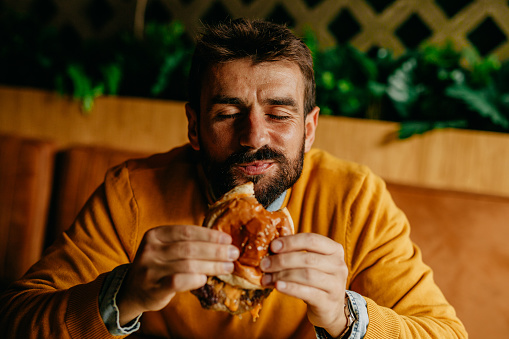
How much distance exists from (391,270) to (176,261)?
0.70 metres

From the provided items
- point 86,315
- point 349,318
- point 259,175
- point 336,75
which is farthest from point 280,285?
point 336,75

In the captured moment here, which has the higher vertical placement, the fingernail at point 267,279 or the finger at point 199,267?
the finger at point 199,267

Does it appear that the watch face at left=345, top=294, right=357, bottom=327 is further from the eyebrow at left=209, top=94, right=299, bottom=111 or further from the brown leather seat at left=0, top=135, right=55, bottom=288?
the brown leather seat at left=0, top=135, right=55, bottom=288

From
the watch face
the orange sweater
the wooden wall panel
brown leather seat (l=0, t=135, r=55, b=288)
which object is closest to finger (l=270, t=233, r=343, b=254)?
the watch face

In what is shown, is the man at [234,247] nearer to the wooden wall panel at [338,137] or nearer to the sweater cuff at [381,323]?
the sweater cuff at [381,323]

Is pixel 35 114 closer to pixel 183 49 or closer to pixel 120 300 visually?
pixel 183 49

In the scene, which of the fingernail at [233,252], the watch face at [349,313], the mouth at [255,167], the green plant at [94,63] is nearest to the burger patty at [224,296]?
the fingernail at [233,252]

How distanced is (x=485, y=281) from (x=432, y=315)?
641 millimetres

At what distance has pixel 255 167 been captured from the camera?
1.09 meters

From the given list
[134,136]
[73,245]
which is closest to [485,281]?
[73,245]

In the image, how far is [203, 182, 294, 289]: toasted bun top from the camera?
811mm

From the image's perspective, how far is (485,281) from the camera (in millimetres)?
1595

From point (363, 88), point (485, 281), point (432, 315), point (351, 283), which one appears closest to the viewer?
point (432, 315)

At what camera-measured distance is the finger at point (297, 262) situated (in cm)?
79
